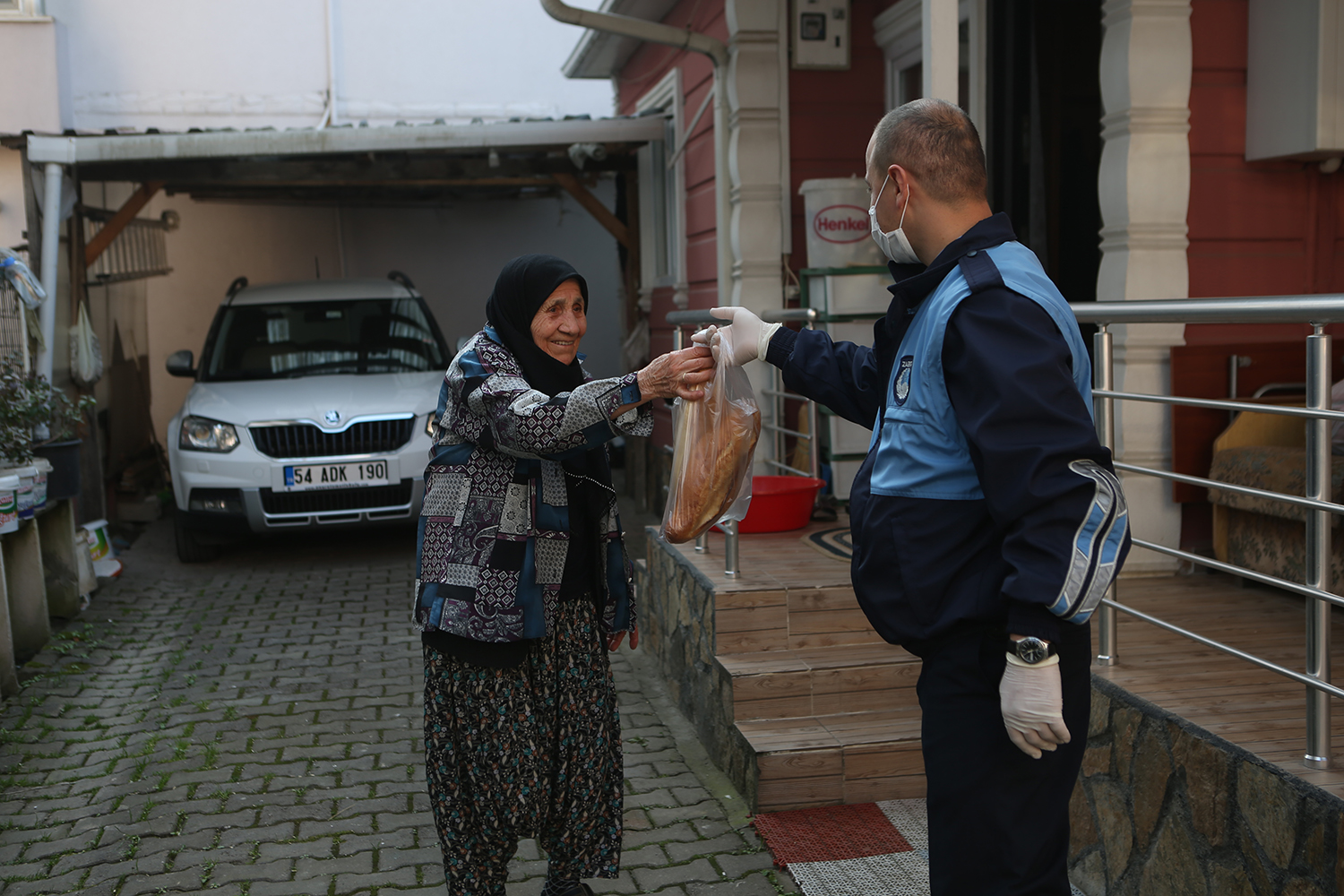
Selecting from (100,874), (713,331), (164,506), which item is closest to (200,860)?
(100,874)

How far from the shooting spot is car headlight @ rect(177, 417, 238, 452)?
7512 mm

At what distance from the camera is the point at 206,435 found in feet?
24.9

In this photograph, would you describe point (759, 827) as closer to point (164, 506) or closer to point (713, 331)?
point (713, 331)

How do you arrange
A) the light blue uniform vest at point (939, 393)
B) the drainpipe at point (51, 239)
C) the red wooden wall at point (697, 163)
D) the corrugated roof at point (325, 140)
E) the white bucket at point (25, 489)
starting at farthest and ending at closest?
1. the corrugated roof at point (325, 140)
2. the drainpipe at point (51, 239)
3. the red wooden wall at point (697, 163)
4. the white bucket at point (25, 489)
5. the light blue uniform vest at point (939, 393)

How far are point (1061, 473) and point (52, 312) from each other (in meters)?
8.09

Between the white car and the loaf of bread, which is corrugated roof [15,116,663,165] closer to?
the white car

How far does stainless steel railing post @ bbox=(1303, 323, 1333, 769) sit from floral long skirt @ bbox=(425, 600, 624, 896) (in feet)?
5.58

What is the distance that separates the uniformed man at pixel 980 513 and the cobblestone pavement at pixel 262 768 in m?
1.56

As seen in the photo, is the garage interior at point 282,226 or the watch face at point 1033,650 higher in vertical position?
the garage interior at point 282,226

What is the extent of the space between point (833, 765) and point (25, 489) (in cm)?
425

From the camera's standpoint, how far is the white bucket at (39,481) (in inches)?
227

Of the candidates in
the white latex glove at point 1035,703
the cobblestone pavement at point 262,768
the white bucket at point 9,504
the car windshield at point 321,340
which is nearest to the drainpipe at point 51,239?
the car windshield at point 321,340

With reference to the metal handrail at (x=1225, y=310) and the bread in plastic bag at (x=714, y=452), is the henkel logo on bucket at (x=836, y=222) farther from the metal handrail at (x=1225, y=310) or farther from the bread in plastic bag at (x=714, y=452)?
the bread in plastic bag at (x=714, y=452)

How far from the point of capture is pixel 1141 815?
2.81 metres
